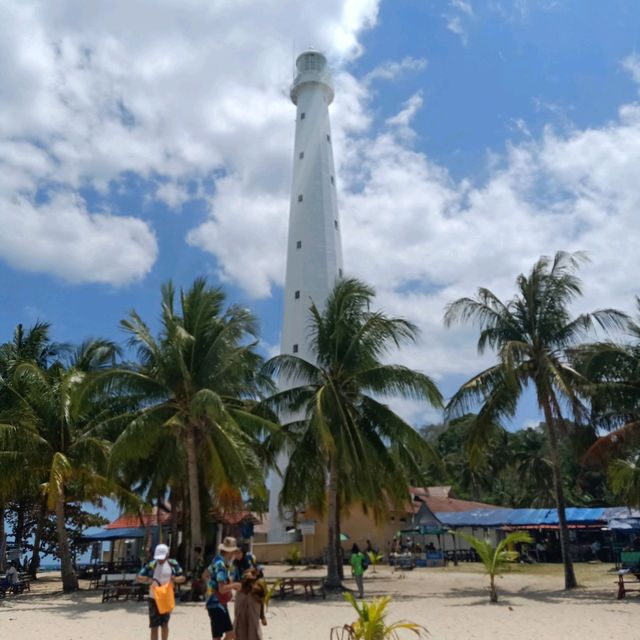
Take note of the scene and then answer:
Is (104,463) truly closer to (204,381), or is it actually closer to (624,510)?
(204,381)

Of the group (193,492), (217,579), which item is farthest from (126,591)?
(217,579)

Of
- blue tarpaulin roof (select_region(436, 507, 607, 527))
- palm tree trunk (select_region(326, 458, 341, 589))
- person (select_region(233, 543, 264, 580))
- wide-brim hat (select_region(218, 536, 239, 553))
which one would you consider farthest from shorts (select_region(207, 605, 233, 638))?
blue tarpaulin roof (select_region(436, 507, 607, 527))

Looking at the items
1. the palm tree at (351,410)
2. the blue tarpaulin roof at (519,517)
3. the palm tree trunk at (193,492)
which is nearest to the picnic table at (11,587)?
the palm tree trunk at (193,492)

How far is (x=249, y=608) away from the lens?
757cm

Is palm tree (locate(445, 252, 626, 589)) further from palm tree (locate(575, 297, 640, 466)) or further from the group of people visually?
the group of people

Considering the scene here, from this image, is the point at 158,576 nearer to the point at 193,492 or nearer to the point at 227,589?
the point at 227,589

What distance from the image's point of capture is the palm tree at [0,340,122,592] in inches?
742

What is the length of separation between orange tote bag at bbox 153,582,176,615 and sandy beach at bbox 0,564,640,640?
266cm

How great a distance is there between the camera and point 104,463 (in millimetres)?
20109

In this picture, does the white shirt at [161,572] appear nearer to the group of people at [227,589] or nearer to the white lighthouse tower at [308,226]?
the group of people at [227,589]

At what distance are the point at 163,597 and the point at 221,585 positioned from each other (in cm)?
136

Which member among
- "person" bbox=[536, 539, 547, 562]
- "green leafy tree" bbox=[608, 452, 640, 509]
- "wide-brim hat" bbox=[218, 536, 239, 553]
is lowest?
"person" bbox=[536, 539, 547, 562]

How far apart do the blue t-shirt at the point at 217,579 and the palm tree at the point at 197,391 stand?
8300 millimetres

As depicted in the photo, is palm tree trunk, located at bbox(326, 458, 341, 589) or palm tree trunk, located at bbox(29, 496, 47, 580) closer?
palm tree trunk, located at bbox(326, 458, 341, 589)
